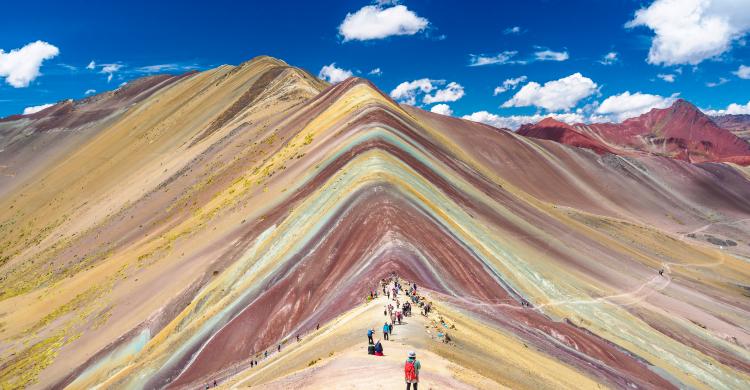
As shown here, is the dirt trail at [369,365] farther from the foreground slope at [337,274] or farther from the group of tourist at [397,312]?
the group of tourist at [397,312]

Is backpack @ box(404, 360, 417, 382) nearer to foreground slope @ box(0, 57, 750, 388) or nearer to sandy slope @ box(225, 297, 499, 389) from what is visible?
sandy slope @ box(225, 297, 499, 389)

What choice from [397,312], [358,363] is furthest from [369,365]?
[397,312]

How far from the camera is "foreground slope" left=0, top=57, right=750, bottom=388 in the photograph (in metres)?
24.2

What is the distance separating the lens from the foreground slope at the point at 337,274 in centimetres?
2423

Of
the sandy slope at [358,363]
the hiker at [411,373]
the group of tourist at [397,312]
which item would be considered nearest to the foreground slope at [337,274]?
the sandy slope at [358,363]

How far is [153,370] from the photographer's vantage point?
92.5 feet

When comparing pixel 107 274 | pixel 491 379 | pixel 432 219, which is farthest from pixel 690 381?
pixel 107 274

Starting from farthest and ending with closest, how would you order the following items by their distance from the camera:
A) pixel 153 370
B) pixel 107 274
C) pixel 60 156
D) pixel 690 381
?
pixel 60 156 → pixel 107 274 → pixel 690 381 → pixel 153 370

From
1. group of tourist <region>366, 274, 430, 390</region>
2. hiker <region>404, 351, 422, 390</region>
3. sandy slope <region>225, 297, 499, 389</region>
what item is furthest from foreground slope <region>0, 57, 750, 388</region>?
hiker <region>404, 351, 422, 390</region>

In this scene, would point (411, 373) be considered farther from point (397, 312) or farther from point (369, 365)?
point (397, 312)

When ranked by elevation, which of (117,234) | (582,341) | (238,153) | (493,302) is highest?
(238,153)

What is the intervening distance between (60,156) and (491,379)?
153541mm

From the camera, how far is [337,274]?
27.3 meters

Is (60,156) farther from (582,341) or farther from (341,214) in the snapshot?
(582,341)
